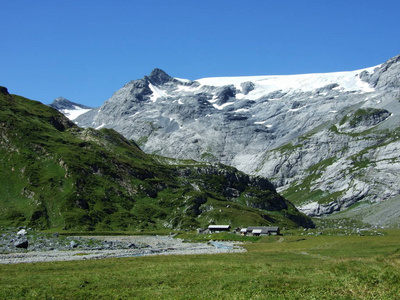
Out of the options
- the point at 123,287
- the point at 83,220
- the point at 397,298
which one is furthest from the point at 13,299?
the point at 83,220

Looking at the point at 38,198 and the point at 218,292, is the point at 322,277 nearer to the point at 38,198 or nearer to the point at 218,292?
the point at 218,292

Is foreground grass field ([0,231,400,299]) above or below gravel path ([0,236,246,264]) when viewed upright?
above

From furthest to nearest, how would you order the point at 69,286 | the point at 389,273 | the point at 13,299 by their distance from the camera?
1. the point at 69,286
2. the point at 389,273
3. the point at 13,299

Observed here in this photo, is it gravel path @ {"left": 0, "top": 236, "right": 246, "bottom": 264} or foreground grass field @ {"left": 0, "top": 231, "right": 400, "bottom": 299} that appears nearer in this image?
foreground grass field @ {"left": 0, "top": 231, "right": 400, "bottom": 299}

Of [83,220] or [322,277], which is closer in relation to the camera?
[322,277]

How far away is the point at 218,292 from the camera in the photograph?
117 feet

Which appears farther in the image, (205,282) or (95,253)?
(95,253)

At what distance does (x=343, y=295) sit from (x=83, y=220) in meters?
153

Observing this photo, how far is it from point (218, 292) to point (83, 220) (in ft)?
478

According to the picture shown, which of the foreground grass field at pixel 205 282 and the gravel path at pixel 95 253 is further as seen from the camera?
the gravel path at pixel 95 253

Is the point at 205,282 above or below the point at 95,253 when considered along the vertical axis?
above

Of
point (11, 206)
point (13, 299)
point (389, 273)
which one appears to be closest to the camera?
point (13, 299)

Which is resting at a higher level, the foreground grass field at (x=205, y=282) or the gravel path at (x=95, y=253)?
the foreground grass field at (x=205, y=282)

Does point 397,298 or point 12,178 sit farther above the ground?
point 12,178
